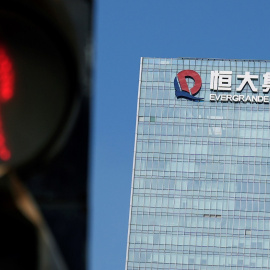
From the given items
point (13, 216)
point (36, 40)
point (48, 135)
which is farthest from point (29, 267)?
point (36, 40)

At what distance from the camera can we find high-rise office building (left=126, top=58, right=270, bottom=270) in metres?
104

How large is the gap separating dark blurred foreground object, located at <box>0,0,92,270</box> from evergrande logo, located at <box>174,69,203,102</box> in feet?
349

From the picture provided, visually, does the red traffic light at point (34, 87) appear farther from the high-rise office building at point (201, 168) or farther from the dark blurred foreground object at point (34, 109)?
the high-rise office building at point (201, 168)

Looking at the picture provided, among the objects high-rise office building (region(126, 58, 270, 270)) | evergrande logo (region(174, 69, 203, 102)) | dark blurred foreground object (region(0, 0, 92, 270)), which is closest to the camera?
dark blurred foreground object (region(0, 0, 92, 270))

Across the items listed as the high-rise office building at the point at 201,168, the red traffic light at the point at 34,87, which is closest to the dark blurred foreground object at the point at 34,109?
the red traffic light at the point at 34,87

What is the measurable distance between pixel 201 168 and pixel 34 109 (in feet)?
340

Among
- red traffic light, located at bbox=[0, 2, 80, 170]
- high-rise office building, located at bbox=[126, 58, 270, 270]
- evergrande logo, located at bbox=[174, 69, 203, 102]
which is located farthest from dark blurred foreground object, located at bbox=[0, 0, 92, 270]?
evergrande logo, located at bbox=[174, 69, 203, 102]

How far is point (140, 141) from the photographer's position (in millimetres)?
108500

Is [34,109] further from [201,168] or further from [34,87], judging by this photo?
[201,168]

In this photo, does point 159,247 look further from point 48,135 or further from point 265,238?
point 48,135

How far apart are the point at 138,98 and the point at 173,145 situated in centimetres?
660

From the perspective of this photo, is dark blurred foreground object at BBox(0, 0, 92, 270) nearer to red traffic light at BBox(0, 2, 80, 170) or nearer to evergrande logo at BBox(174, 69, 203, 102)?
red traffic light at BBox(0, 2, 80, 170)

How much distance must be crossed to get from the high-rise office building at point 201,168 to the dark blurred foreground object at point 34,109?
331 feet

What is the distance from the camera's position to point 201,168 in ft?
349
